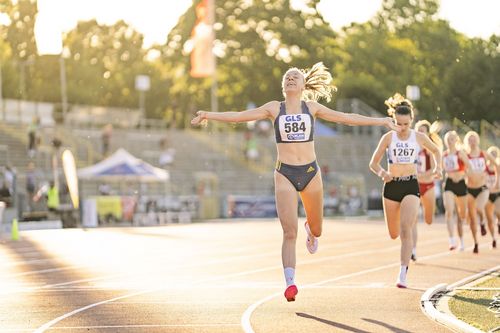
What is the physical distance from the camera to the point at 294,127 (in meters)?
12.6

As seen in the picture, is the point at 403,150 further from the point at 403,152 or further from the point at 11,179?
the point at 11,179

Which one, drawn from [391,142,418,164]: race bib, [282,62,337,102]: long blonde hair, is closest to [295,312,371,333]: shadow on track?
[282,62,337,102]: long blonde hair

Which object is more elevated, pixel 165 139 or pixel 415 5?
pixel 415 5

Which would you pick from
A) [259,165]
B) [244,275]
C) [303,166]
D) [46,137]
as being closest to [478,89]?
[244,275]

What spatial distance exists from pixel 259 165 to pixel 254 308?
44.2 m

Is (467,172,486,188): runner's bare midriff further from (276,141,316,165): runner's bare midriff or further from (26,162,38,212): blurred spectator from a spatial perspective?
(26,162,38,212): blurred spectator

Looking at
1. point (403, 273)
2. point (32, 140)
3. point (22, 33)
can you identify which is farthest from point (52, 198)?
point (22, 33)

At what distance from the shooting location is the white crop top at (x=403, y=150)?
15.5m

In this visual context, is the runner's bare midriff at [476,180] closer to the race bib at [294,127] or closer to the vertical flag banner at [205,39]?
the race bib at [294,127]

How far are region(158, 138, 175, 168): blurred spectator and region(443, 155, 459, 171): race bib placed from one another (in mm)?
31648

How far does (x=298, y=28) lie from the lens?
7738cm

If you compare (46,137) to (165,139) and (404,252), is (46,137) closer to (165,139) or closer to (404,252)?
(165,139)

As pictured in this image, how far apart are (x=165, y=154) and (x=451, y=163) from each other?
106 feet

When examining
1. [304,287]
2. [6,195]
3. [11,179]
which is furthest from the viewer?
[11,179]
